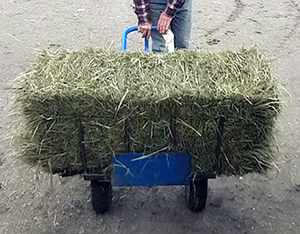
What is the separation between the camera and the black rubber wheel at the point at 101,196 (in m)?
A: 2.78

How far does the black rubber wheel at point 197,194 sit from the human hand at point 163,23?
41.5 inches

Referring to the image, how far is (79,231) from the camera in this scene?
9.44 ft

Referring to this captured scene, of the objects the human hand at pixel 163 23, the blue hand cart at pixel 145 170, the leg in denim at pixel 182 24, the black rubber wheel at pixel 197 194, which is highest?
the human hand at pixel 163 23

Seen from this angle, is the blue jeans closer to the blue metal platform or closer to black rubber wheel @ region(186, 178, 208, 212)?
black rubber wheel @ region(186, 178, 208, 212)

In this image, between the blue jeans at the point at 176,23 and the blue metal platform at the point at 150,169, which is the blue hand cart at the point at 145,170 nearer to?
the blue metal platform at the point at 150,169

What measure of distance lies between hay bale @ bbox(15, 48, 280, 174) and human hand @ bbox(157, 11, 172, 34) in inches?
27.9

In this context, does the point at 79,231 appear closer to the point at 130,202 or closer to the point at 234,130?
the point at 130,202

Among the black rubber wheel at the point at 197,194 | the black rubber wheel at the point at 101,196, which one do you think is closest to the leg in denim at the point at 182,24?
the black rubber wheel at the point at 197,194

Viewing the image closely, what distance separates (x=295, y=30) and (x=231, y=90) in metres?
3.64

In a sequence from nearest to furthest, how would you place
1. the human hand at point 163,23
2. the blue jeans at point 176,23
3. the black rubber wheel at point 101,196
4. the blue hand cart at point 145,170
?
the blue hand cart at point 145,170 < the black rubber wheel at point 101,196 < the human hand at point 163,23 < the blue jeans at point 176,23

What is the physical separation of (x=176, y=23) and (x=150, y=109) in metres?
1.49

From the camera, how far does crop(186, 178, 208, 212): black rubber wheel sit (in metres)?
2.79

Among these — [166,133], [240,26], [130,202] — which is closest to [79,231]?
[130,202]

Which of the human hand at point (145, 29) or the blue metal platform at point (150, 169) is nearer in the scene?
the blue metal platform at point (150, 169)
